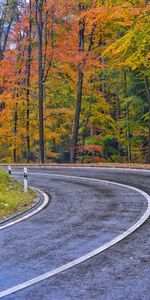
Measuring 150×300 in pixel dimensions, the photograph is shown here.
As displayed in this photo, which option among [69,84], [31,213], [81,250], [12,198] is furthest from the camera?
[69,84]

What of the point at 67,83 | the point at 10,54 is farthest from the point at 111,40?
the point at 10,54

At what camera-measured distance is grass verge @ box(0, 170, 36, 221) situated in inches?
457

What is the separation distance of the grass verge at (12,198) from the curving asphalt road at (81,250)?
90 centimetres

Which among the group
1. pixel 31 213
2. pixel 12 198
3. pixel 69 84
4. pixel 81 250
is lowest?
pixel 81 250

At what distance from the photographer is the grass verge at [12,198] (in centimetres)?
1161

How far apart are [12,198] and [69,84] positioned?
64.0 ft

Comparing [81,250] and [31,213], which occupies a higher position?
[31,213]

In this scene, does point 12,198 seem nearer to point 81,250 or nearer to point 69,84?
point 81,250

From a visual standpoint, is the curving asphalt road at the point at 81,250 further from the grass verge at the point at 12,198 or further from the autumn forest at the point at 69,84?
the autumn forest at the point at 69,84

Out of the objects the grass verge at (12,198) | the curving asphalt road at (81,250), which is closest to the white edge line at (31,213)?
the curving asphalt road at (81,250)

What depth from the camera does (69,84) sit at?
102 feet

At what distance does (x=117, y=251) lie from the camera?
23.4 ft

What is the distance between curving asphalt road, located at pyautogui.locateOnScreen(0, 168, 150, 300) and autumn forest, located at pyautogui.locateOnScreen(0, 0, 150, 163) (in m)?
16.7

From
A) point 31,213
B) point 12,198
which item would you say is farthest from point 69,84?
point 31,213
